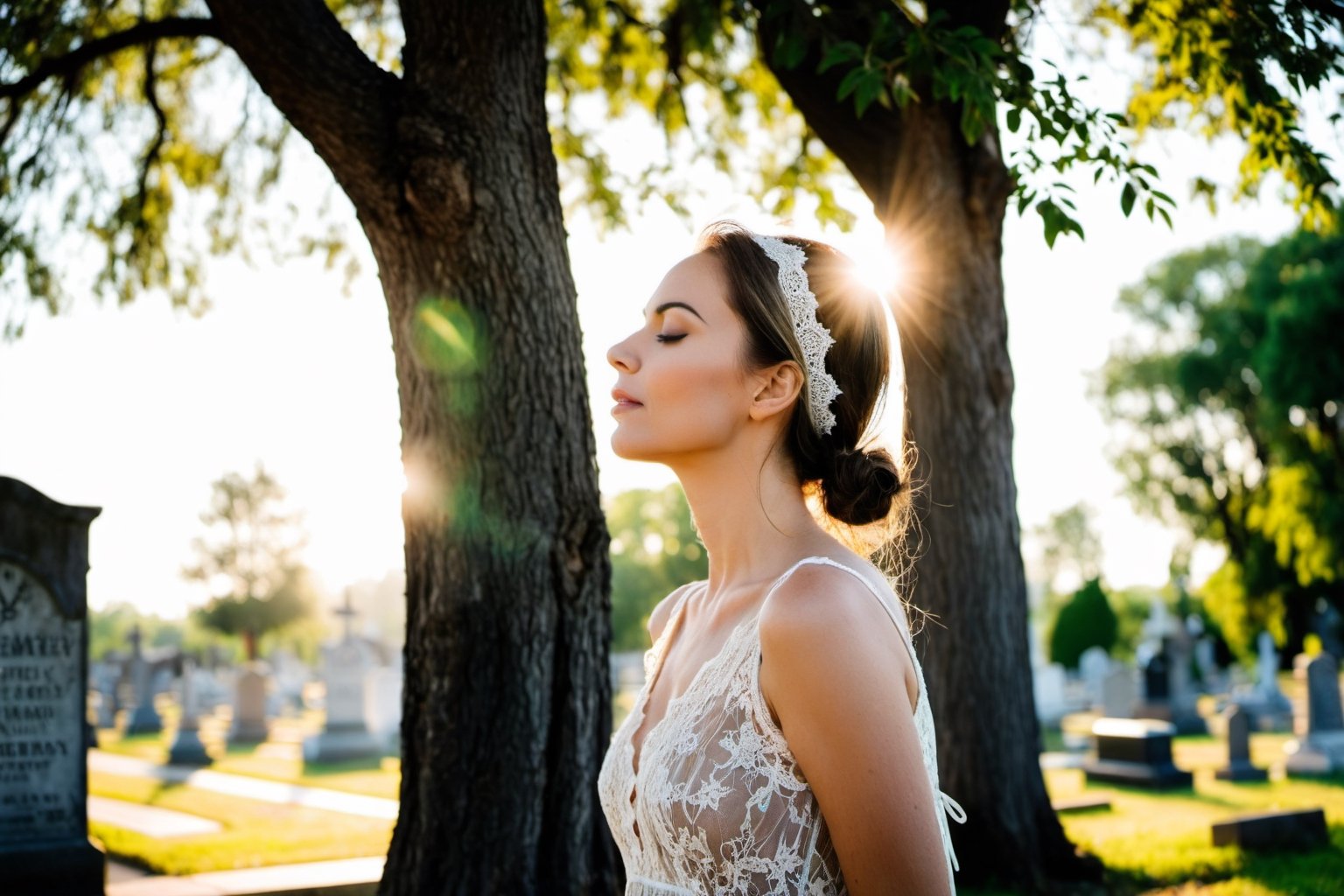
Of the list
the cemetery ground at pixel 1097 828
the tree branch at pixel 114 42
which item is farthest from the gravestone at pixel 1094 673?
the tree branch at pixel 114 42

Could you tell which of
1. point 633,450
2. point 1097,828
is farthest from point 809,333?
point 1097,828

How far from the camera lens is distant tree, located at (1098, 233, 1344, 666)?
1152 inches

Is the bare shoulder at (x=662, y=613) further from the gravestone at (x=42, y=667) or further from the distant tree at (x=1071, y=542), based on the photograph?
the distant tree at (x=1071, y=542)

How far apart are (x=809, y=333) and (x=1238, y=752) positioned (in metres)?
15.6

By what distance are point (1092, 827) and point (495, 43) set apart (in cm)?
900

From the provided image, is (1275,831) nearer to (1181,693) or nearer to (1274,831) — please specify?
(1274,831)

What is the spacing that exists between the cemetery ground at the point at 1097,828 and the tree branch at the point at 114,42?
4.83m

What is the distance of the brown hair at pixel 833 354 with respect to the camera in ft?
7.33

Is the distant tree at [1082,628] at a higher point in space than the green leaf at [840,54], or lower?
lower

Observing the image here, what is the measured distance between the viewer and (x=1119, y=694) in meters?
22.8

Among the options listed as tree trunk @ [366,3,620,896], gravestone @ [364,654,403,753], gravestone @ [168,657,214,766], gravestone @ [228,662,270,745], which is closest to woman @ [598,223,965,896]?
tree trunk @ [366,3,620,896]

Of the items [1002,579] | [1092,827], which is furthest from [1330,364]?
[1002,579]

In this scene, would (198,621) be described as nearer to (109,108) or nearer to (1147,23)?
(109,108)

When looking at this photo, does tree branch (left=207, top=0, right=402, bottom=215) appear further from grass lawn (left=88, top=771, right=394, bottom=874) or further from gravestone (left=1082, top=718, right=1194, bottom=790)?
gravestone (left=1082, top=718, right=1194, bottom=790)
